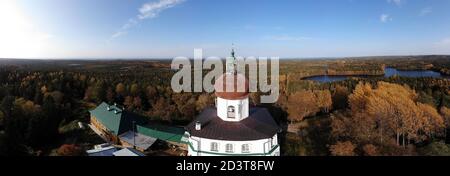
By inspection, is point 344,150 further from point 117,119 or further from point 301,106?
point 117,119

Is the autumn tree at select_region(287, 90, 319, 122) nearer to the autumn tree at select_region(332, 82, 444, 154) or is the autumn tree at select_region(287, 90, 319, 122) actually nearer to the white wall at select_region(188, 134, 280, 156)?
the autumn tree at select_region(332, 82, 444, 154)

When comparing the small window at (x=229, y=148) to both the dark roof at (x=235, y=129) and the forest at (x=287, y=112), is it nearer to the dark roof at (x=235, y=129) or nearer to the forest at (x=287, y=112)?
the dark roof at (x=235, y=129)

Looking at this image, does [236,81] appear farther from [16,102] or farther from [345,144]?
[16,102]

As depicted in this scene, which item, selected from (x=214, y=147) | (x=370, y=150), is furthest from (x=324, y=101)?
(x=214, y=147)

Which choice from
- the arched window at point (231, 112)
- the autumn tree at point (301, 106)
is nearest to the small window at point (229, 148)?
the arched window at point (231, 112)

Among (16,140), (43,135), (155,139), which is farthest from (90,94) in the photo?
(155,139)

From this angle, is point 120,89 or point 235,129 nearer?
point 235,129

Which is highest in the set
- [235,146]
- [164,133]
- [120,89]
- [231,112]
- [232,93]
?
[232,93]
